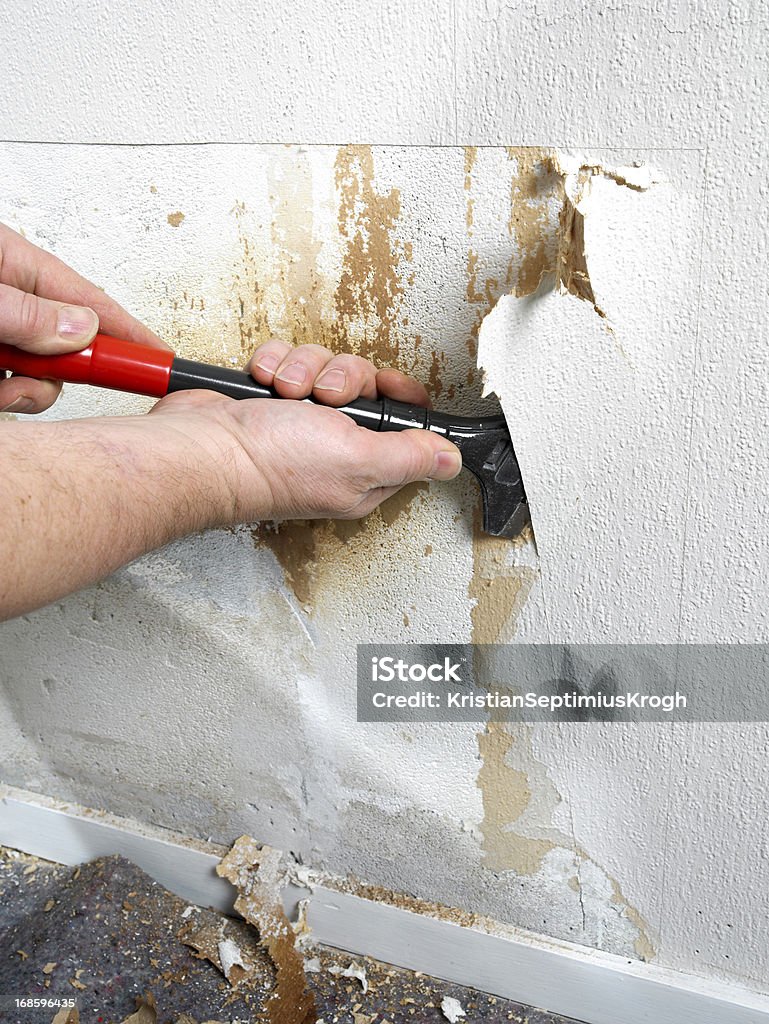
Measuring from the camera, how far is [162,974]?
124cm

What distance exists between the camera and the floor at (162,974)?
3.85 ft

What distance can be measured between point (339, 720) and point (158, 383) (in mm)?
587

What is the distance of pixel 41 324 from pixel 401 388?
40 cm

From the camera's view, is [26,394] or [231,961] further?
[231,961]

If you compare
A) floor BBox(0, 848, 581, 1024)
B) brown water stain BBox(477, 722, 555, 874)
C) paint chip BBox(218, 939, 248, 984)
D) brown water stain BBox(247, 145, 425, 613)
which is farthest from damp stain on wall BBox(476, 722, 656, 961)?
→ paint chip BBox(218, 939, 248, 984)

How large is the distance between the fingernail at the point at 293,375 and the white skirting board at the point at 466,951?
0.85 m

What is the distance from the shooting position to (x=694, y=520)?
34.9 inches

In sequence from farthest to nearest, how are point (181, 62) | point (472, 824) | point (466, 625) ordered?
1. point (472, 824)
2. point (466, 625)
3. point (181, 62)

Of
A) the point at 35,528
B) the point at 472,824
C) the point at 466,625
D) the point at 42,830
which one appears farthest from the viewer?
the point at 42,830

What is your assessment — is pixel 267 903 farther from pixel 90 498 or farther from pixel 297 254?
pixel 297 254

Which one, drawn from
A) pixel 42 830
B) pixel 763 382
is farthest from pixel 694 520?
pixel 42 830

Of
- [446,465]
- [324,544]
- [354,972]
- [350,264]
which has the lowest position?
[354,972]

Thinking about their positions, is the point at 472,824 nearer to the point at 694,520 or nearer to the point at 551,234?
the point at 694,520

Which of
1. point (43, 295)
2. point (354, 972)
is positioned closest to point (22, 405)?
point (43, 295)
